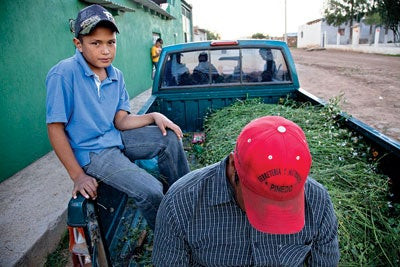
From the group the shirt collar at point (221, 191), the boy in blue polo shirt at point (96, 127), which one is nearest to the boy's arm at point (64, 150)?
the boy in blue polo shirt at point (96, 127)

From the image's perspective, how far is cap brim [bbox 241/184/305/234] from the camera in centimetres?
114

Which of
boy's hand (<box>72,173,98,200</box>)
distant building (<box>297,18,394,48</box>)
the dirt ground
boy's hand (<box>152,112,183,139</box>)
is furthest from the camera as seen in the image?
distant building (<box>297,18,394,48</box>)

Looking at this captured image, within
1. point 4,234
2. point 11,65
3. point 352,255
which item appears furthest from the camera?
point 11,65

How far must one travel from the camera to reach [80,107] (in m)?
1.92

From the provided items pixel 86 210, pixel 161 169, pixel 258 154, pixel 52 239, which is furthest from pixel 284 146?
pixel 52 239

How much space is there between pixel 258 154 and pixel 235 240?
0.51 metres

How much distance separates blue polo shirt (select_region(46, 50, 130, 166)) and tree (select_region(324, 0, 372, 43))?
46.2 metres

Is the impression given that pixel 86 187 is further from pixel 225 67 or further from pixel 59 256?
pixel 225 67

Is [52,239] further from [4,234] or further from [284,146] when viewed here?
[284,146]

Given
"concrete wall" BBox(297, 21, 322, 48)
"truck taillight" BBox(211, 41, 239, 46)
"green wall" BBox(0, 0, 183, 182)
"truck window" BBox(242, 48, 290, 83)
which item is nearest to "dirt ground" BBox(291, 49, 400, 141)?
"truck window" BBox(242, 48, 290, 83)

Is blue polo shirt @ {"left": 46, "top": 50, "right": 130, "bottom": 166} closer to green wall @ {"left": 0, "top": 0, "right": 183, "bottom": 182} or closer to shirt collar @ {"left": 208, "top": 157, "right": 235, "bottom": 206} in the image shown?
shirt collar @ {"left": 208, "top": 157, "right": 235, "bottom": 206}

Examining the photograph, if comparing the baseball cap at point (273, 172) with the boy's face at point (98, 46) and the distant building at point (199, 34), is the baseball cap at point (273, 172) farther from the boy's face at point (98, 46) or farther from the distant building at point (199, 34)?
the distant building at point (199, 34)

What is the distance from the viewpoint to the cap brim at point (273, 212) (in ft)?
3.76

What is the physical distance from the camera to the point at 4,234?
3.04m
